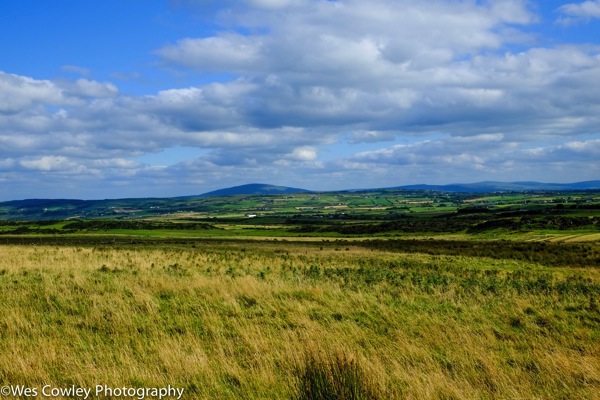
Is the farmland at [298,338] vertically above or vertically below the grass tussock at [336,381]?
below

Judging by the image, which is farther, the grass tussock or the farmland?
the farmland

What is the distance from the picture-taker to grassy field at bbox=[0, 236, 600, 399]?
6387mm

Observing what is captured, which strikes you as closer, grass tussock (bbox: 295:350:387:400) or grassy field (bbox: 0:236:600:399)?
grass tussock (bbox: 295:350:387:400)

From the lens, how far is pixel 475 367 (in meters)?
7.36

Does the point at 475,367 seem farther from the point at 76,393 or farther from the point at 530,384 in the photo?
the point at 76,393

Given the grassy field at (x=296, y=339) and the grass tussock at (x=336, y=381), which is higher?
the grass tussock at (x=336, y=381)

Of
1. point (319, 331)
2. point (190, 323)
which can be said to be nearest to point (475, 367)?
point (319, 331)

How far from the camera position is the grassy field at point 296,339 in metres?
6.39

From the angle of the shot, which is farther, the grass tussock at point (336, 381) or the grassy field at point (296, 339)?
the grassy field at point (296, 339)

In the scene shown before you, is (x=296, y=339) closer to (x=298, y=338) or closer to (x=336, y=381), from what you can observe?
(x=298, y=338)

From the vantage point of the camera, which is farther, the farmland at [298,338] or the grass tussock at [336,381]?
the farmland at [298,338]

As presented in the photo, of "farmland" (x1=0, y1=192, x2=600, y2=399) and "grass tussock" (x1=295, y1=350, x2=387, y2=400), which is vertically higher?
"grass tussock" (x1=295, y1=350, x2=387, y2=400)

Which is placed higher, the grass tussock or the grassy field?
the grass tussock

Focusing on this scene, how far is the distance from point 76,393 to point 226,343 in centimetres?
287
